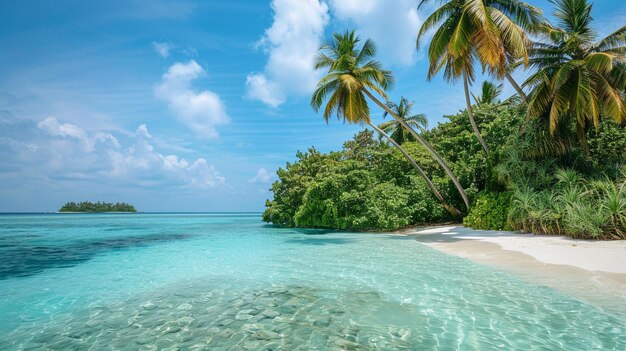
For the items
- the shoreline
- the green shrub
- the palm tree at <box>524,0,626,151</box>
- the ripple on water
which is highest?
the palm tree at <box>524,0,626,151</box>

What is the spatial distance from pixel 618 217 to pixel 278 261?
32.4 feet

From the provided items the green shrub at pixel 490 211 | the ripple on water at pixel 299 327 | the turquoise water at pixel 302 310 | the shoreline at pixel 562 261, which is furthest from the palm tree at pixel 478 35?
the ripple on water at pixel 299 327

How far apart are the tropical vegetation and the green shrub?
0.05 m

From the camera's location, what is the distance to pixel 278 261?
9336 millimetres

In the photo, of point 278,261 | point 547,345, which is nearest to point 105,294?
point 278,261

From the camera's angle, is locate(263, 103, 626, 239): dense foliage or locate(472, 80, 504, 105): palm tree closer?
locate(263, 103, 626, 239): dense foliage

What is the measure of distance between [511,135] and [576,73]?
353 cm

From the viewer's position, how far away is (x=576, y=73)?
12.2 meters

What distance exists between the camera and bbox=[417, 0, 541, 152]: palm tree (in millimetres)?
12531

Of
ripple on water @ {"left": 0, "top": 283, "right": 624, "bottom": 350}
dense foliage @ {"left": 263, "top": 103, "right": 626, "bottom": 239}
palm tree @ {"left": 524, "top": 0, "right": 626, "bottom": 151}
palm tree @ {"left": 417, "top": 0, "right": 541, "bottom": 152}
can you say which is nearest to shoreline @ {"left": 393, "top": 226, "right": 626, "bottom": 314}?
dense foliage @ {"left": 263, "top": 103, "right": 626, "bottom": 239}

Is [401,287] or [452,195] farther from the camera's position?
[452,195]

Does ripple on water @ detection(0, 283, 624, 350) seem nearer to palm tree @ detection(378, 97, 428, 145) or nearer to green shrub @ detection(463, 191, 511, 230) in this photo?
green shrub @ detection(463, 191, 511, 230)

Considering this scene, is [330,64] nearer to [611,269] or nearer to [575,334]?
[611,269]

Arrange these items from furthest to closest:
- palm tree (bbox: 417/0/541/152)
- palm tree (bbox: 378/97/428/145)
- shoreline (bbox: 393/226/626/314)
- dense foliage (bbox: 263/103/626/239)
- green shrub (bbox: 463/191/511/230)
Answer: palm tree (bbox: 378/97/428/145), green shrub (bbox: 463/191/511/230), palm tree (bbox: 417/0/541/152), dense foliage (bbox: 263/103/626/239), shoreline (bbox: 393/226/626/314)
